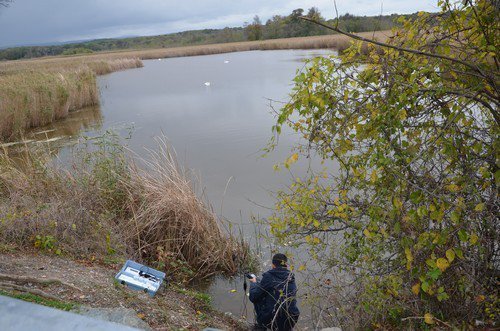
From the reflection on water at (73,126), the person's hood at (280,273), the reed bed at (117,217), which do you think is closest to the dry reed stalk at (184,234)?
the reed bed at (117,217)

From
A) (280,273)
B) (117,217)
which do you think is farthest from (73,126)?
(280,273)

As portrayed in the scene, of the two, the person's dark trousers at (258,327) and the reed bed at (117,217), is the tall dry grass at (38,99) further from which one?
the person's dark trousers at (258,327)

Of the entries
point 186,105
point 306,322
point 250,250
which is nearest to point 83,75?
point 186,105

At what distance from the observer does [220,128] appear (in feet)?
48.3

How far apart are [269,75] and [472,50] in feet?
77.2

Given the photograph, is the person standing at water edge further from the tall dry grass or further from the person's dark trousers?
the tall dry grass

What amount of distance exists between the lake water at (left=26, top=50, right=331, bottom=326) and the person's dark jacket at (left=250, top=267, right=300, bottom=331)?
0.80m

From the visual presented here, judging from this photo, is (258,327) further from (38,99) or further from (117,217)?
(38,99)

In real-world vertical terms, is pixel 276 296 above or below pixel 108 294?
below

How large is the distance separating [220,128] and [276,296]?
1034 centimetres

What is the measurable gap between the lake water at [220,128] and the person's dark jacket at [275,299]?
800 millimetres

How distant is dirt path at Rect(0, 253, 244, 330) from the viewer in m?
4.27

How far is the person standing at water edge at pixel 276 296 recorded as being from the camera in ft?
15.6

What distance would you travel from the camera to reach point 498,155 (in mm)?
2816
